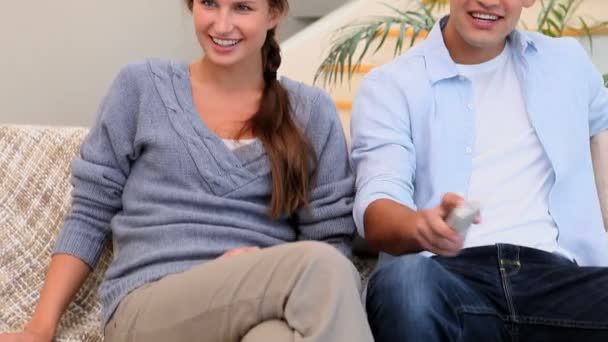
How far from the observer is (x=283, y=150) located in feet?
4.92

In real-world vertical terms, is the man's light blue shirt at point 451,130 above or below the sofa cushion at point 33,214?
above

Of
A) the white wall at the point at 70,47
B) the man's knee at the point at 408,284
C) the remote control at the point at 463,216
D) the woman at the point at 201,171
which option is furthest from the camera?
the white wall at the point at 70,47

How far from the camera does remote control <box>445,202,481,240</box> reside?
108cm

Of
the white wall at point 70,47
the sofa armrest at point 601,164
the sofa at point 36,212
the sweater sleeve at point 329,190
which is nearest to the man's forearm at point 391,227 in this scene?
the sweater sleeve at point 329,190

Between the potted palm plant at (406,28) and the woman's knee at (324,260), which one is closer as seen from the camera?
the woman's knee at (324,260)

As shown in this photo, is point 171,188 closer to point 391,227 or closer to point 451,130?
point 391,227

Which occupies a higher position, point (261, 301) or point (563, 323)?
point (261, 301)

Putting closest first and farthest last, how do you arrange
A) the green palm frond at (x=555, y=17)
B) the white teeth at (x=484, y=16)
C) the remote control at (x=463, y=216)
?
the remote control at (x=463, y=216)
the white teeth at (x=484, y=16)
the green palm frond at (x=555, y=17)

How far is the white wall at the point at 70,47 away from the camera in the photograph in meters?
2.99

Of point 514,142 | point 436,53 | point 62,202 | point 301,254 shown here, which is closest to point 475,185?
point 514,142

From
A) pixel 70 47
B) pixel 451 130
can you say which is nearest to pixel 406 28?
pixel 451 130

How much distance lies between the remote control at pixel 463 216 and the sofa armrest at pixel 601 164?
623 millimetres

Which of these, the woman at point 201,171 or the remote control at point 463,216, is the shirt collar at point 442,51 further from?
the remote control at point 463,216

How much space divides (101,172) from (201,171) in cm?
18
